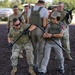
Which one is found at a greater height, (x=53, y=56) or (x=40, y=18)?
(x=40, y=18)

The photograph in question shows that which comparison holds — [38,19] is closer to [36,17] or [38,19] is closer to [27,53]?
[36,17]

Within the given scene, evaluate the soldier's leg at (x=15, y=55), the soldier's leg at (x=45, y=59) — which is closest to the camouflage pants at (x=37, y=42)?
the soldier's leg at (x=45, y=59)

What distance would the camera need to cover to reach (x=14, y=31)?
7898 mm

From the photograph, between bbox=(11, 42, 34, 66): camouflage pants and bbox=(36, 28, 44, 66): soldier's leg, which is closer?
bbox=(11, 42, 34, 66): camouflage pants

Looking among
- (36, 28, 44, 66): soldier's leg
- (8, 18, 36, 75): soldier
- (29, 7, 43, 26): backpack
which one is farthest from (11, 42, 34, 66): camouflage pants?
(29, 7, 43, 26): backpack

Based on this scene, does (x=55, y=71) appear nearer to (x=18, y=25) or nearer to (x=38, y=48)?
(x=38, y=48)

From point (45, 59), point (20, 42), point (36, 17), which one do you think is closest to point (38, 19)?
point (36, 17)

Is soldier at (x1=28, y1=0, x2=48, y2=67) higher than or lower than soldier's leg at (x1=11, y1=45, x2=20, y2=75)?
higher

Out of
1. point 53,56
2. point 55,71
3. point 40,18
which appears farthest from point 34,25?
point 53,56

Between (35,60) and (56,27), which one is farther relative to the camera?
(35,60)

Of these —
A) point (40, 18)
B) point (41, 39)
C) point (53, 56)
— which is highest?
point (40, 18)

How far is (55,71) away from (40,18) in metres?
1.53

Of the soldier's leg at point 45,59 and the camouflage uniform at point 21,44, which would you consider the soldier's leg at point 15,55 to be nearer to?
the camouflage uniform at point 21,44

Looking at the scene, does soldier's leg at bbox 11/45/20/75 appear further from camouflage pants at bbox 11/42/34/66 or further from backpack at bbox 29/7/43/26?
backpack at bbox 29/7/43/26
